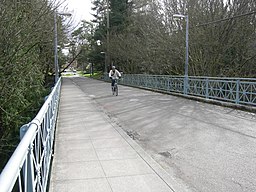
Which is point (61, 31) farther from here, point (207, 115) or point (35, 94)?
point (207, 115)

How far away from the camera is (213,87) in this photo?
553 inches

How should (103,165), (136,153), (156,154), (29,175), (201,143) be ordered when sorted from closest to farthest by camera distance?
1. (29,175)
2. (103,165)
3. (136,153)
4. (156,154)
5. (201,143)

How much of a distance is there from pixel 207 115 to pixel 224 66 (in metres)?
9.45

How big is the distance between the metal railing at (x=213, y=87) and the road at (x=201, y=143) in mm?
960

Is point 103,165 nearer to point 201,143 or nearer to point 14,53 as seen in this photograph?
point 201,143

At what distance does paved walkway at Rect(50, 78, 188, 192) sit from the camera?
4008mm

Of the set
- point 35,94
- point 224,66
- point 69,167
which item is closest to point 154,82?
point 224,66

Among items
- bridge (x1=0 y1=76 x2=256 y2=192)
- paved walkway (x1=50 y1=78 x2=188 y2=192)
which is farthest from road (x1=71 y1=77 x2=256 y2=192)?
paved walkway (x1=50 y1=78 x2=188 y2=192)

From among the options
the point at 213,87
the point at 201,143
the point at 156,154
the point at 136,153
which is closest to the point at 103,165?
the point at 136,153

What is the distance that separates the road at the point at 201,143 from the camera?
14.4 ft

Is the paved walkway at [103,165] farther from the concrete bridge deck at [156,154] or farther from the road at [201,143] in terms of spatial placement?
the road at [201,143]

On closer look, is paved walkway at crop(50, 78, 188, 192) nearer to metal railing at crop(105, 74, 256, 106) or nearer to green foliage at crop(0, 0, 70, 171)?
green foliage at crop(0, 0, 70, 171)

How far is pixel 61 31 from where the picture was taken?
18.5 metres

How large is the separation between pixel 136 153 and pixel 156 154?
46 centimetres
